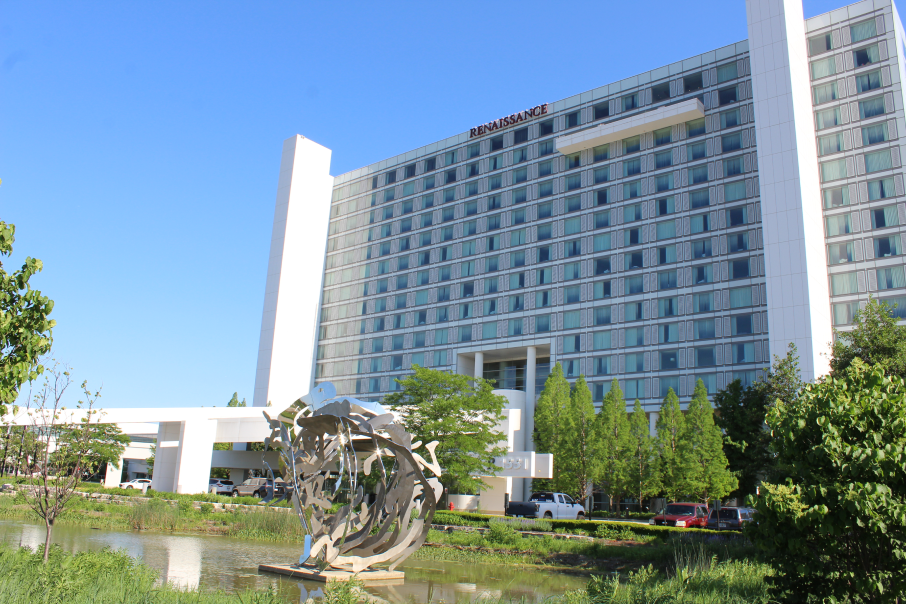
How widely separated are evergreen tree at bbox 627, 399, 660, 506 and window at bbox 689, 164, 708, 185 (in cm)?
2389

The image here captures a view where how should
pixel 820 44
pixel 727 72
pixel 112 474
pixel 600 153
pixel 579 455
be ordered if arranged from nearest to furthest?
pixel 579 455, pixel 820 44, pixel 727 72, pixel 112 474, pixel 600 153

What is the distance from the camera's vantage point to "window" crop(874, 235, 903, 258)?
54000 millimetres

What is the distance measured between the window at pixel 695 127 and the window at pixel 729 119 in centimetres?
171

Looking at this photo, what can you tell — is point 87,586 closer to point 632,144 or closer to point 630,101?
point 632,144

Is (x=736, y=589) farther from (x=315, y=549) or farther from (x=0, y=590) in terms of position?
(x=0, y=590)

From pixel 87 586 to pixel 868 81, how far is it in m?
64.1

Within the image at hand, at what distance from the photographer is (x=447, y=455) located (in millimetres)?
43469

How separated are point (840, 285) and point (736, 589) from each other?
4879cm

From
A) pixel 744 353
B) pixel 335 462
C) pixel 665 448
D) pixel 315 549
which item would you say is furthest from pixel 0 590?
pixel 744 353

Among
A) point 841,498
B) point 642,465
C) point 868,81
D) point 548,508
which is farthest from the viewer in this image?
point 868,81

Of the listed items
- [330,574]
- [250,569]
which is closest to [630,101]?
[250,569]

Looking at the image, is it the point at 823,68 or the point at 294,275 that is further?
the point at 294,275

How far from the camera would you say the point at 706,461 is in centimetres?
4566

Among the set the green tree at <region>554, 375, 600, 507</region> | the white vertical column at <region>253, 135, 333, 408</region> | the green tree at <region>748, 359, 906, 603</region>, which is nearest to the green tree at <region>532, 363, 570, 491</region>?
the green tree at <region>554, 375, 600, 507</region>
